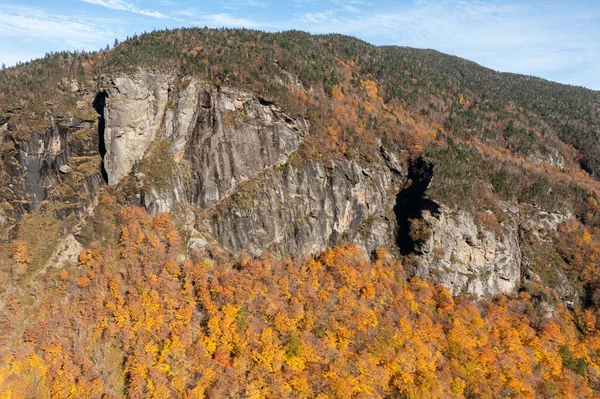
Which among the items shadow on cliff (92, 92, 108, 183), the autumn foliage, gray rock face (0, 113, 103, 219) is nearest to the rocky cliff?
Answer: gray rock face (0, 113, 103, 219)

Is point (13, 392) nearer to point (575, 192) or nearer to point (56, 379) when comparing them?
point (56, 379)

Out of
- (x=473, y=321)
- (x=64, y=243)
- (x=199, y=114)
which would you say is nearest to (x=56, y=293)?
(x=64, y=243)

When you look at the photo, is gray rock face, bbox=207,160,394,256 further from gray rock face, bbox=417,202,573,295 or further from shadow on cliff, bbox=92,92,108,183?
shadow on cliff, bbox=92,92,108,183

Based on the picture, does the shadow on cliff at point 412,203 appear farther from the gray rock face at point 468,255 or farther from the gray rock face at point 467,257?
the gray rock face at point 468,255

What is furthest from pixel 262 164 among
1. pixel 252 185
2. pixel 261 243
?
pixel 261 243

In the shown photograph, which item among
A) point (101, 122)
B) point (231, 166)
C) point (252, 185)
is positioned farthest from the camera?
point (252, 185)

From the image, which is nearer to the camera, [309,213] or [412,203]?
[309,213]

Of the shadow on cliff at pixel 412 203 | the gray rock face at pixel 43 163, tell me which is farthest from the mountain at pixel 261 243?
the shadow on cliff at pixel 412 203

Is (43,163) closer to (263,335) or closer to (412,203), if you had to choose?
(263,335)
